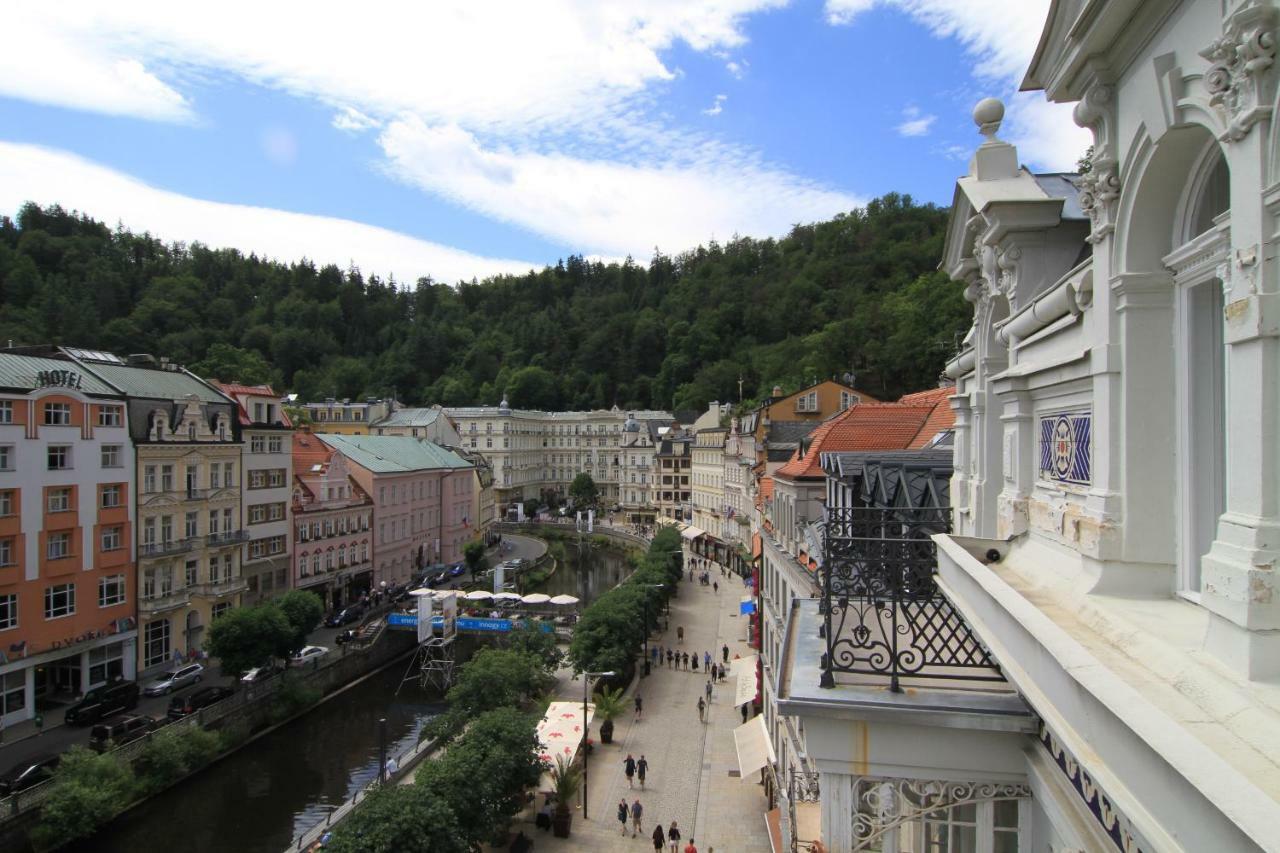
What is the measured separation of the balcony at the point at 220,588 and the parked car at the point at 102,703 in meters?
5.26

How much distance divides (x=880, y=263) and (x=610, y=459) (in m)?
39.4

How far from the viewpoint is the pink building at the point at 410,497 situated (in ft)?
150

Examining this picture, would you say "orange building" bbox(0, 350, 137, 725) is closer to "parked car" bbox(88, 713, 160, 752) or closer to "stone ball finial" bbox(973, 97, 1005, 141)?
"parked car" bbox(88, 713, 160, 752)

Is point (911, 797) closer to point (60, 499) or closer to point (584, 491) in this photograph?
point (60, 499)

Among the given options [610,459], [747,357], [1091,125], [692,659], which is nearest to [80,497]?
[692,659]

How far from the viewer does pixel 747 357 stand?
102562 mm

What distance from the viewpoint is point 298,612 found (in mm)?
29766

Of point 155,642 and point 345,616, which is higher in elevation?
point 155,642

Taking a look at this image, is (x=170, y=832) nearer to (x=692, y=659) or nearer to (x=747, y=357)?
(x=692, y=659)

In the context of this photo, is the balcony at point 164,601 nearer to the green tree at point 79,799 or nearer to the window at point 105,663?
the window at point 105,663

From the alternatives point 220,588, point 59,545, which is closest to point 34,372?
point 59,545

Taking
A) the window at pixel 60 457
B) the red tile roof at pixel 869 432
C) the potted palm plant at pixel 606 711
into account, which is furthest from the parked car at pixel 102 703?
the red tile roof at pixel 869 432

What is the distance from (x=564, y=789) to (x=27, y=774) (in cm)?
1329

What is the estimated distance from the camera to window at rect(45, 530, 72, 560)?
87.4ft
